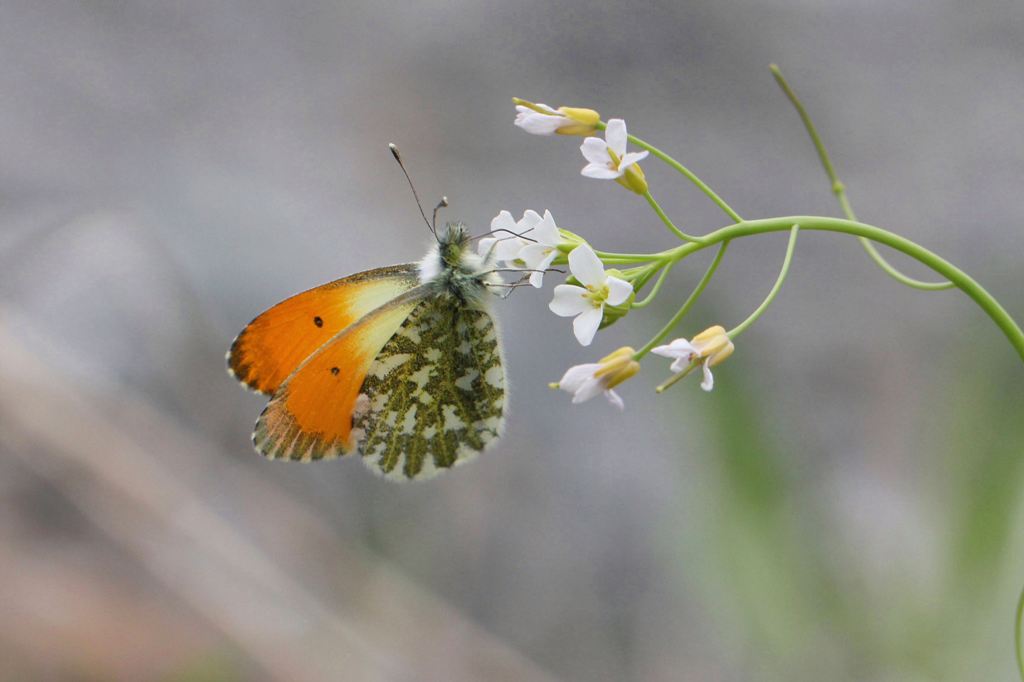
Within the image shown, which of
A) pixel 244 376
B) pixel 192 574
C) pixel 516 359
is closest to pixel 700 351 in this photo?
pixel 244 376

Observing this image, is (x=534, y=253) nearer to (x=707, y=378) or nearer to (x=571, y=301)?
(x=571, y=301)

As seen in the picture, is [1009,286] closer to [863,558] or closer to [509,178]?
[863,558]

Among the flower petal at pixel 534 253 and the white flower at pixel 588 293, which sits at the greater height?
the flower petal at pixel 534 253

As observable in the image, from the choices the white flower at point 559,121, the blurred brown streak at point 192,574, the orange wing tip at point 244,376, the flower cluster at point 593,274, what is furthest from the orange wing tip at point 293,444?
the blurred brown streak at point 192,574

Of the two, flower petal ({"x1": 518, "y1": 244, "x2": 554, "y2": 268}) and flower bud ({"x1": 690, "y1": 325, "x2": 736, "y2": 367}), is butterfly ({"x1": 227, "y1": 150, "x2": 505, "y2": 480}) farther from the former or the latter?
flower bud ({"x1": 690, "y1": 325, "x2": 736, "y2": 367})

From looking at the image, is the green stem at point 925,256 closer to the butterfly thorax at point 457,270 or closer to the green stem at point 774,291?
the green stem at point 774,291

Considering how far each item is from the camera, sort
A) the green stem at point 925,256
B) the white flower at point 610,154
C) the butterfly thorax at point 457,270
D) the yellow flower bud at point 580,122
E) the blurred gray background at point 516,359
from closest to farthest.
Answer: the green stem at point 925,256 < the white flower at point 610,154 < the yellow flower bud at point 580,122 < the butterfly thorax at point 457,270 < the blurred gray background at point 516,359

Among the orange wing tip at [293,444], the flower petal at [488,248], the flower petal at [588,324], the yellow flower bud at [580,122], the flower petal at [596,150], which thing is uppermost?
the yellow flower bud at [580,122]

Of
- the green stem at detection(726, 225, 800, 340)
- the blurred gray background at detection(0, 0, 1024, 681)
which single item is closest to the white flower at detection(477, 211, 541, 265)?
the green stem at detection(726, 225, 800, 340)
